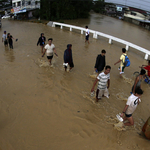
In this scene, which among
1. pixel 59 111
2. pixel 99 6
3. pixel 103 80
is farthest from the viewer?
pixel 99 6

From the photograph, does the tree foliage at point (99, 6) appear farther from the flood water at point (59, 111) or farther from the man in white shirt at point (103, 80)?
the man in white shirt at point (103, 80)

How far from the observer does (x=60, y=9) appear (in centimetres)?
3141

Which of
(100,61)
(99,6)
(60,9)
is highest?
(99,6)

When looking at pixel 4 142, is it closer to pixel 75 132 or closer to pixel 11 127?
pixel 11 127

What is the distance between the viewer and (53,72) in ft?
25.0

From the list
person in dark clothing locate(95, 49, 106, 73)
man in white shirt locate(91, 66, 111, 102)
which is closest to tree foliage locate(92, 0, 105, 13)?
person in dark clothing locate(95, 49, 106, 73)

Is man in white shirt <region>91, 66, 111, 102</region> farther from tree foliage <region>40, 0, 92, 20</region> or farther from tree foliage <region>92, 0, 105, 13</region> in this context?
tree foliage <region>92, 0, 105, 13</region>

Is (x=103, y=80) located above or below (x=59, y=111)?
above

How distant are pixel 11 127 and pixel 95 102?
2.88m

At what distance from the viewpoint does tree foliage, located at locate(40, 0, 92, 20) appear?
1188 inches

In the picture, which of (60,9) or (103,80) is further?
(60,9)

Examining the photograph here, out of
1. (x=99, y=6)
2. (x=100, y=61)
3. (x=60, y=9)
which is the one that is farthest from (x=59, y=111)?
(x=99, y=6)

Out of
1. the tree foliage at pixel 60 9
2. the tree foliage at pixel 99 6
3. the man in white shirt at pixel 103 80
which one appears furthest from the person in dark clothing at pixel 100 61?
the tree foliage at pixel 99 6

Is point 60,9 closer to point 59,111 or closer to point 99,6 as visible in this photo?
point 99,6
